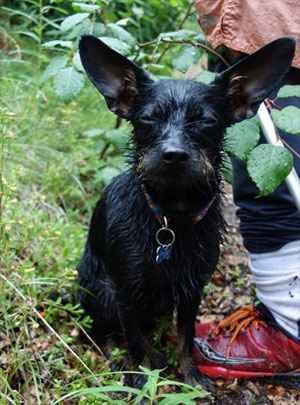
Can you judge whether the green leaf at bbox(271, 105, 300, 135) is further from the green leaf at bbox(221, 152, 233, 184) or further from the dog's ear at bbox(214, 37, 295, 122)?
the green leaf at bbox(221, 152, 233, 184)

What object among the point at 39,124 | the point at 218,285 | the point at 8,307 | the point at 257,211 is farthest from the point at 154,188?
the point at 39,124

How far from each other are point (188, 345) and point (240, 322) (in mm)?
410

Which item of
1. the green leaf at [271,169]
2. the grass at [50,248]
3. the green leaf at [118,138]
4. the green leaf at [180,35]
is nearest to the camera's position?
the green leaf at [271,169]

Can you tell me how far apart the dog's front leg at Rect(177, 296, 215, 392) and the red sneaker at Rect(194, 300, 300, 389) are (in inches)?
4.1

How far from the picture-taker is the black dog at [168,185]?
233 centimetres

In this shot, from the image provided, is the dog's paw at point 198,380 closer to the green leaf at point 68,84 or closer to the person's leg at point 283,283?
the person's leg at point 283,283

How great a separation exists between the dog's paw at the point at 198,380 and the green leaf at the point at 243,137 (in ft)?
4.32

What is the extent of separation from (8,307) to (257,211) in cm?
152

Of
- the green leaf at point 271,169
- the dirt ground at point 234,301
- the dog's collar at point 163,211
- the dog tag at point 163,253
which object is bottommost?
the dirt ground at point 234,301

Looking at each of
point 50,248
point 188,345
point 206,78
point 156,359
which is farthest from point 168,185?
point 50,248

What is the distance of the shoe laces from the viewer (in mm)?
3152

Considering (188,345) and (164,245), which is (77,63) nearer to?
(164,245)

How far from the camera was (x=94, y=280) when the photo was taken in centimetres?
327

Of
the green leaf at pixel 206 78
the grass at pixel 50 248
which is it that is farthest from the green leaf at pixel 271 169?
the grass at pixel 50 248
